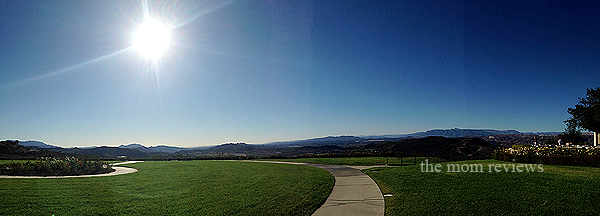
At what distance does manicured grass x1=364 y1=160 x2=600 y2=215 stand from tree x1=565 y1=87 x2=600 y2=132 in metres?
13.0

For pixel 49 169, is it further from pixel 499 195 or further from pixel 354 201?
pixel 499 195

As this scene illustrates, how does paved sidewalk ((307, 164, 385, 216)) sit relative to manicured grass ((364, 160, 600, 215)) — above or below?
below

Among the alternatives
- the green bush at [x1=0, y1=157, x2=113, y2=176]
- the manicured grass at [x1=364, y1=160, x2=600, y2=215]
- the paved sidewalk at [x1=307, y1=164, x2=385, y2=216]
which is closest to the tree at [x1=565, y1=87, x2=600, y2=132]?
the manicured grass at [x1=364, y1=160, x2=600, y2=215]

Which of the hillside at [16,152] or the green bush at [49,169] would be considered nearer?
the green bush at [49,169]

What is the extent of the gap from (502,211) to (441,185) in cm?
257

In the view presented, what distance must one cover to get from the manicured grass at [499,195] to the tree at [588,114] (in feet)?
42.7

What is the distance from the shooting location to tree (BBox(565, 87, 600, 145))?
16.9 metres

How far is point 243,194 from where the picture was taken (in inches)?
298

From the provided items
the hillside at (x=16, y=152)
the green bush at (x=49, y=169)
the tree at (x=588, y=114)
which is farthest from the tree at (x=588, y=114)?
the hillside at (x=16, y=152)

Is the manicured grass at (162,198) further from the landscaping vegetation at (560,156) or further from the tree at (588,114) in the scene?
the tree at (588,114)

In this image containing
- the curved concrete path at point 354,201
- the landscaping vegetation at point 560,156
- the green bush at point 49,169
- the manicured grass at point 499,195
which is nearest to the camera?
the manicured grass at point 499,195

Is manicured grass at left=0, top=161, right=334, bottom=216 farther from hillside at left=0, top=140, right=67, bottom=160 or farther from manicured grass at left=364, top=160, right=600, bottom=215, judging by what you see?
hillside at left=0, top=140, right=67, bottom=160

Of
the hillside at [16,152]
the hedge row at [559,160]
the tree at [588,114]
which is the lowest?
the hillside at [16,152]

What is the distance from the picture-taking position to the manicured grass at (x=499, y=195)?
544 centimetres
